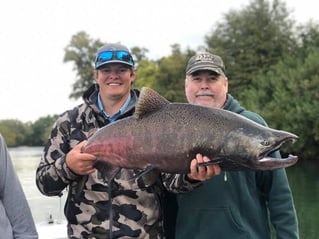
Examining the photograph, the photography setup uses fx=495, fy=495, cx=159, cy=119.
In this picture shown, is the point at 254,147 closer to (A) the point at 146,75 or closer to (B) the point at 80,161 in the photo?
(B) the point at 80,161

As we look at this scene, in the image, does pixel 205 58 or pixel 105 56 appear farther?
pixel 205 58

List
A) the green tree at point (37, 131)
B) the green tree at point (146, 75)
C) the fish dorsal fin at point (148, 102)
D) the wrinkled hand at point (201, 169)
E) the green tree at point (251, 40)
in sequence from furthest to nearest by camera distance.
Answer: the green tree at point (37, 131) < the green tree at point (146, 75) < the green tree at point (251, 40) < the fish dorsal fin at point (148, 102) < the wrinkled hand at point (201, 169)

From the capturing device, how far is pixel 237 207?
3887mm

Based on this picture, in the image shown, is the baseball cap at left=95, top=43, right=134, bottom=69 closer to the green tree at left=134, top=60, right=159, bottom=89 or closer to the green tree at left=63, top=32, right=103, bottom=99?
the green tree at left=134, top=60, right=159, bottom=89

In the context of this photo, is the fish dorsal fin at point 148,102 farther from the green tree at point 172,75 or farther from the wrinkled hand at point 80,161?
the green tree at point 172,75

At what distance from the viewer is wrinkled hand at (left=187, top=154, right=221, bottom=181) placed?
306 centimetres

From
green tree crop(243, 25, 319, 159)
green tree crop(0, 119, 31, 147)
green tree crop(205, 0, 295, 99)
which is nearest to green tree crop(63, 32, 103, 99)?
green tree crop(0, 119, 31, 147)

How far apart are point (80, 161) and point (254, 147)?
48.0 inches

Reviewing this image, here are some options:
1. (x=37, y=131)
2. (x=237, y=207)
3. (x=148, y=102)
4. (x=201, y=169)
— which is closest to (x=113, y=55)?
(x=148, y=102)

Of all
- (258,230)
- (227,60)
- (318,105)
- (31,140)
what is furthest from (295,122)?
(31,140)

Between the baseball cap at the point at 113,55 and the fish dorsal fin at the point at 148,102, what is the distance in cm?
59

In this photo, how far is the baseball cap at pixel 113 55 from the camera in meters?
3.80

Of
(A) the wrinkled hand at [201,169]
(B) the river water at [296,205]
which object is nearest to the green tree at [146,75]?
(B) the river water at [296,205]

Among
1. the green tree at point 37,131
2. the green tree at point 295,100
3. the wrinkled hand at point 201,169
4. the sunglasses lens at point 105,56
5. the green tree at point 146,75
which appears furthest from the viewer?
the green tree at point 37,131
